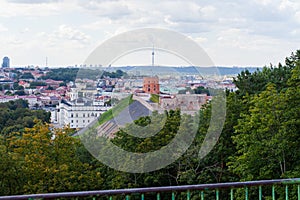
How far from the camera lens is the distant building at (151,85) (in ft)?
59.4

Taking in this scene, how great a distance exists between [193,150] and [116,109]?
12.7 ft

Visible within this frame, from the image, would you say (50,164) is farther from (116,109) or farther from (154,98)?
(154,98)

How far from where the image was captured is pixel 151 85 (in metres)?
18.4

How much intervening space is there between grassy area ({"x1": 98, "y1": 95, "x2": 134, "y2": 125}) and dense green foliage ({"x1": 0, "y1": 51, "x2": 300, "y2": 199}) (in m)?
0.90

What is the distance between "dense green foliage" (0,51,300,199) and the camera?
51.9 feet

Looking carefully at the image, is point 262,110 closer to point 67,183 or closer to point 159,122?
point 159,122

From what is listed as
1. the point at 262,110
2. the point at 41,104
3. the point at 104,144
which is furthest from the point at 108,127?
the point at 41,104

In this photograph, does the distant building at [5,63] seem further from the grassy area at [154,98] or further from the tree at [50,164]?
the grassy area at [154,98]

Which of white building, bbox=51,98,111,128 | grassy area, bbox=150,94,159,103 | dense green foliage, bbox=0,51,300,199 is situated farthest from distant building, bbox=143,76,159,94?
white building, bbox=51,98,111,128

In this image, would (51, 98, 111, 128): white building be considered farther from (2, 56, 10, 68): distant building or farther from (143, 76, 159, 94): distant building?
(2, 56, 10, 68): distant building

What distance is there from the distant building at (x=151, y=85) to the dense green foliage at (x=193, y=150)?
55.4 inches

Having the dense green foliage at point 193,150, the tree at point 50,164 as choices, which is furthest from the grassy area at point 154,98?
the tree at point 50,164

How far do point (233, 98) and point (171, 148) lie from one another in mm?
3443

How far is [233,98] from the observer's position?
20.6 metres
